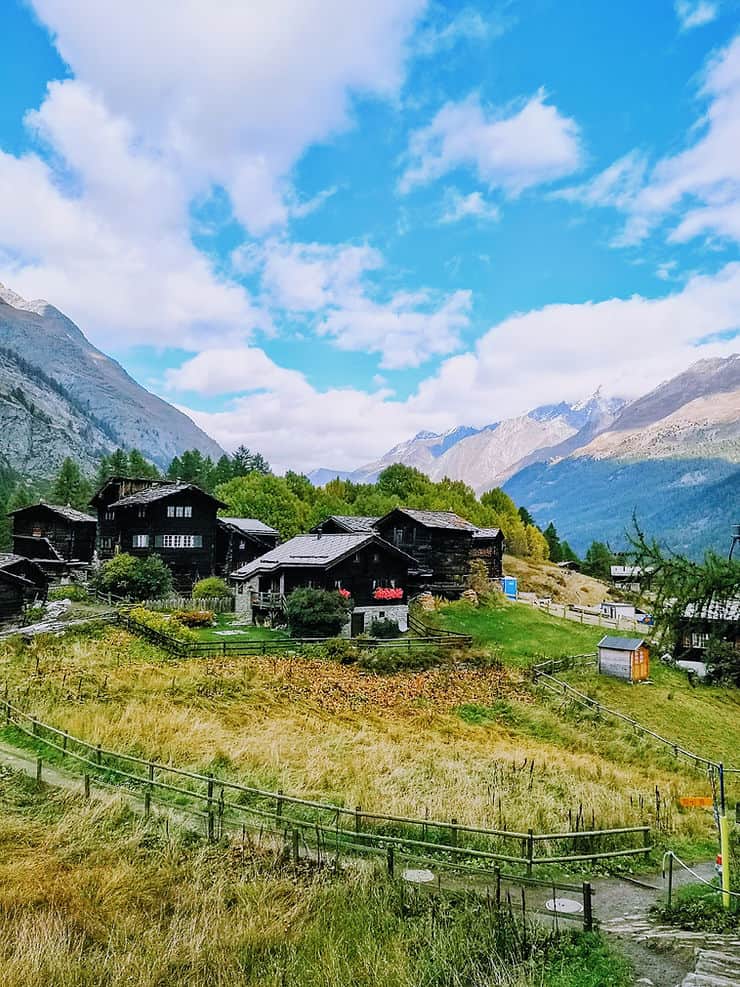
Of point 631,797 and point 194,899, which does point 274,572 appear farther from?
point 194,899

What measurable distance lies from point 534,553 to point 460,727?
3404 inches

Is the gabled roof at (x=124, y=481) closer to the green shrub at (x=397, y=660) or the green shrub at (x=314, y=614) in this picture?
the green shrub at (x=314, y=614)

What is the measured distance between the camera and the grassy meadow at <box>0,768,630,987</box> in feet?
33.1

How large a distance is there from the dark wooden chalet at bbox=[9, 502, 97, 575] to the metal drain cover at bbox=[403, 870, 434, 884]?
194 feet

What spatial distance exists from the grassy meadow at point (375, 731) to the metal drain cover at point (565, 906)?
326 cm

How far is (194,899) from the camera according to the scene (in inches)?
485

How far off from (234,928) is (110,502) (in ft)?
173

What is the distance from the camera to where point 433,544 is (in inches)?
2338

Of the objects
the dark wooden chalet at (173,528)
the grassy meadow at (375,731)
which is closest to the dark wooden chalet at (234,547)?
the dark wooden chalet at (173,528)

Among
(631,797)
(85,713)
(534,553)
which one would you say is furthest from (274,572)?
(534,553)

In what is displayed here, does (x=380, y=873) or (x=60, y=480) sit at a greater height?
(x=60, y=480)

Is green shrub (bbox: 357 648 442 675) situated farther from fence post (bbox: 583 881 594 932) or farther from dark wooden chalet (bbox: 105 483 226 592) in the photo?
fence post (bbox: 583 881 594 932)

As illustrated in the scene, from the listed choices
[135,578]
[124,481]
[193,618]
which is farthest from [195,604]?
[124,481]

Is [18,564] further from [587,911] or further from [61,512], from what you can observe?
[587,911]
